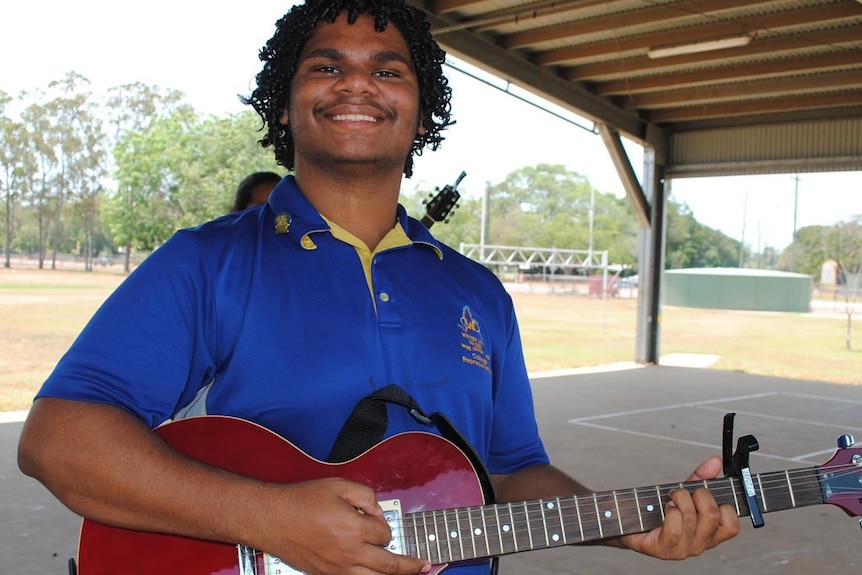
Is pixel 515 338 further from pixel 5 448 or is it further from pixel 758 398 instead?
pixel 758 398

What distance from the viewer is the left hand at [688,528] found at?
168cm

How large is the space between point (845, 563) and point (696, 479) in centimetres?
390

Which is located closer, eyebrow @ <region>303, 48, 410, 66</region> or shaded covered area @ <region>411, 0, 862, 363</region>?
eyebrow @ <region>303, 48, 410, 66</region>

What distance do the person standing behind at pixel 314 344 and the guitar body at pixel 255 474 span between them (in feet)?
0.13

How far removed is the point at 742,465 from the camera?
1769 millimetres

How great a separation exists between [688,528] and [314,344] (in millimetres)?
850

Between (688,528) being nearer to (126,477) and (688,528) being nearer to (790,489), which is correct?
(790,489)

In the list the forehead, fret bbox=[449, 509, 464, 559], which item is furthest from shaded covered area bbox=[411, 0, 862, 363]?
fret bbox=[449, 509, 464, 559]

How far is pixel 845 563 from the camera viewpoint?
16.3 feet

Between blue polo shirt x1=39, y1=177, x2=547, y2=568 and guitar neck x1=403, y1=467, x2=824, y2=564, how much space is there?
18 centimetres

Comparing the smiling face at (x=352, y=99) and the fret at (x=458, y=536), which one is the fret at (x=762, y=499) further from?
the smiling face at (x=352, y=99)

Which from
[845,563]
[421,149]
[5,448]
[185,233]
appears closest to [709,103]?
[845,563]

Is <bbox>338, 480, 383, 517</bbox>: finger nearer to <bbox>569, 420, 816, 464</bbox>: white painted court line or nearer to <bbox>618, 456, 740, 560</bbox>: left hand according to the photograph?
<bbox>618, 456, 740, 560</bbox>: left hand

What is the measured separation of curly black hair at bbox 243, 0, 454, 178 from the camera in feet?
5.67
